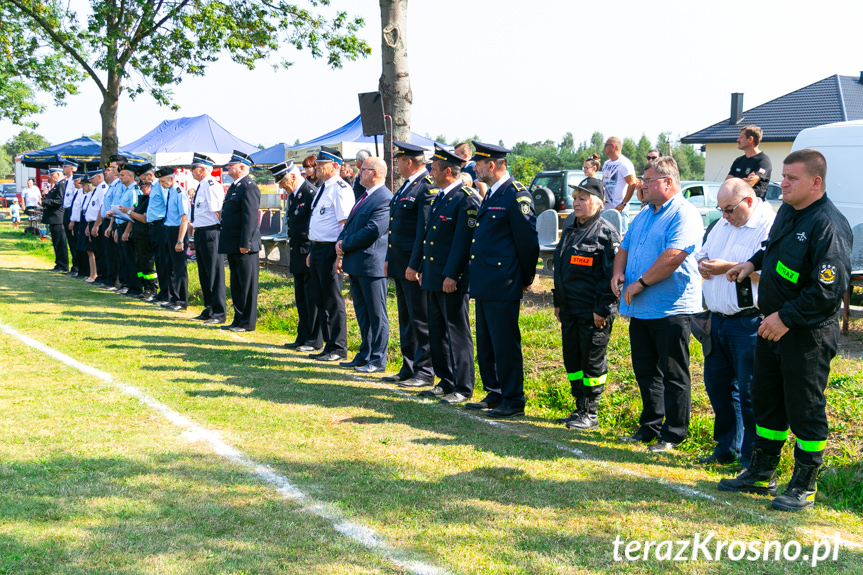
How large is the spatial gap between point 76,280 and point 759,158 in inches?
540

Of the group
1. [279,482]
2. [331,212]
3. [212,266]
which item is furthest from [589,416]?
[212,266]

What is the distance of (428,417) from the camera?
22.2ft

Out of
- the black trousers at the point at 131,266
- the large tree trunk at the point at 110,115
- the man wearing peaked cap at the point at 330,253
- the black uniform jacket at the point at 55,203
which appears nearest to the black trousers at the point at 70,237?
the black uniform jacket at the point at 55,203

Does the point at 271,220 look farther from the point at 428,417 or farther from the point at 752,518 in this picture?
the point at 752,518

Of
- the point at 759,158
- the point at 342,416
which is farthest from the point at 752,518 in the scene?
the point at 759,158

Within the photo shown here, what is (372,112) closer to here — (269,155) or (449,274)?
(449,274)

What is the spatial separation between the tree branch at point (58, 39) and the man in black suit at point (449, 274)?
712 inches

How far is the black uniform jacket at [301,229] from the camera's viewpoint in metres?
9.84

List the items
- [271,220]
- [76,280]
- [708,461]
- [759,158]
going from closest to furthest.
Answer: [708,461], [759,158], [76,280], [271,220]

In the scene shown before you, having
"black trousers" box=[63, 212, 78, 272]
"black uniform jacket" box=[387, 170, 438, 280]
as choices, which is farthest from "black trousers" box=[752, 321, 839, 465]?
"black trousers" box=[63, 212, 78, 272]

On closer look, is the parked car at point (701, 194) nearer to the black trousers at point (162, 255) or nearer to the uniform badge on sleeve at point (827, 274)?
the black trousers at point (162, 255)

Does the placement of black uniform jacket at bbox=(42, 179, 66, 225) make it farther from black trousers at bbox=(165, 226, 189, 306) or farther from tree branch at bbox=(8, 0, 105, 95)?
black trousers at bbox=(165, 226, 189, 306)

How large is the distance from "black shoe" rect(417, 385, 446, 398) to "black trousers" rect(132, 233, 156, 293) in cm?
829

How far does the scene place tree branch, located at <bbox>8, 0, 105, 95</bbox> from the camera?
73.4 ft
